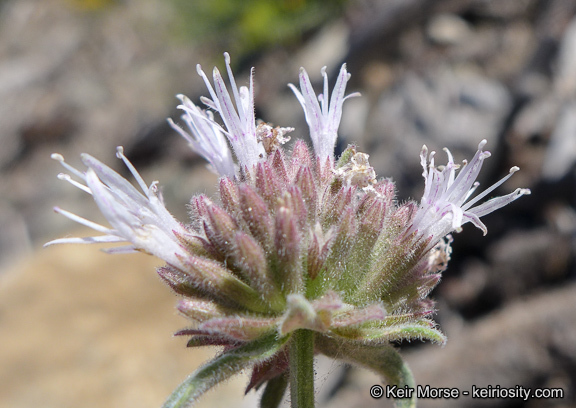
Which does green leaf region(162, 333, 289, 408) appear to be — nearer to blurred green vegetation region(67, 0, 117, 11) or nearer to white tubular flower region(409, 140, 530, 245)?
white tubular flower region(409, 140, 530, 245)

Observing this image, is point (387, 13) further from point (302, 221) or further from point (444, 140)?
point (302, 221)

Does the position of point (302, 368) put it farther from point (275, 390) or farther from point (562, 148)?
point (562, 148)

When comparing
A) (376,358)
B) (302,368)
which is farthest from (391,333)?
(302,368)

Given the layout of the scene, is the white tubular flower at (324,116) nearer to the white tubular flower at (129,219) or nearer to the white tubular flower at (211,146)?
the white tubular flower at (211,146)

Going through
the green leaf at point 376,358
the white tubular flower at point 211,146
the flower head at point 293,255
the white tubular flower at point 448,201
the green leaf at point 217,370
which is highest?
the white tubular flower at point 211,146

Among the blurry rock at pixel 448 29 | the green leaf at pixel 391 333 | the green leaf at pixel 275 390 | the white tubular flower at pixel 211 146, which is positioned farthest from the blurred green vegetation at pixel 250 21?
the green leaf at pixel 391 333

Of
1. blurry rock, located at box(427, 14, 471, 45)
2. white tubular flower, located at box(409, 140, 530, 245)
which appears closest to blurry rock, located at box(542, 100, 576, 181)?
blurry rock, located at box(427, 14, 471, 45)
